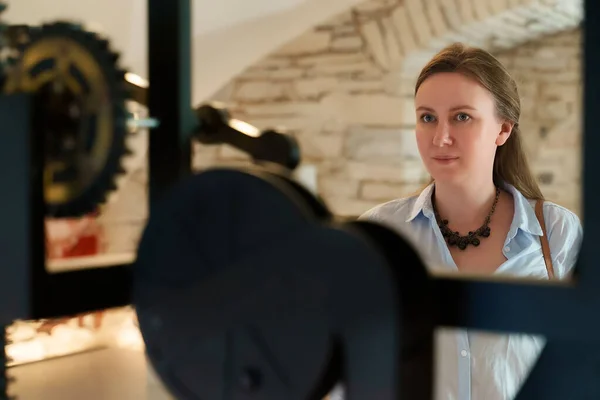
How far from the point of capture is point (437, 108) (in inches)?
49.4

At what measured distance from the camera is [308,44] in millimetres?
4441

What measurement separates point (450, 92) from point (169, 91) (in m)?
0.84

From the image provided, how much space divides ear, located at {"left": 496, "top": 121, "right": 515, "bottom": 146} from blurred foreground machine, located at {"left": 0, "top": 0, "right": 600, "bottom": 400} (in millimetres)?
1042

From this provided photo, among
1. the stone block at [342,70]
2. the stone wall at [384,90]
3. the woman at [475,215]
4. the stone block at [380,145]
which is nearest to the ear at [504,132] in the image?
the woman at [475,215]

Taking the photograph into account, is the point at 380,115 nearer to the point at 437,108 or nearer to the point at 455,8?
the point at 455,8

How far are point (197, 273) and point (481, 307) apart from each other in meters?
0.15

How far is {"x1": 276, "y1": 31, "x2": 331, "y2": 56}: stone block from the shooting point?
4.39m

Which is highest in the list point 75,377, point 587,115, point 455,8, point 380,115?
point 455,8

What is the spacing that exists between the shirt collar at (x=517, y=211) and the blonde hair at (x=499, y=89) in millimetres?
52

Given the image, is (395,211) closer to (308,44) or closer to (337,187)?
(337,187)

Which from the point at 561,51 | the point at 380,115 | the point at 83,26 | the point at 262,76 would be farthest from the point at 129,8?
the point at 83,26

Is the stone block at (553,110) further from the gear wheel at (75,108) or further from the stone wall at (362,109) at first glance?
the gear wheel at (75,108)

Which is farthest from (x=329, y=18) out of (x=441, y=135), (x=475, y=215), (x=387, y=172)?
(x=441, y=135)

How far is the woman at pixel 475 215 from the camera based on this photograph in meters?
1.31
